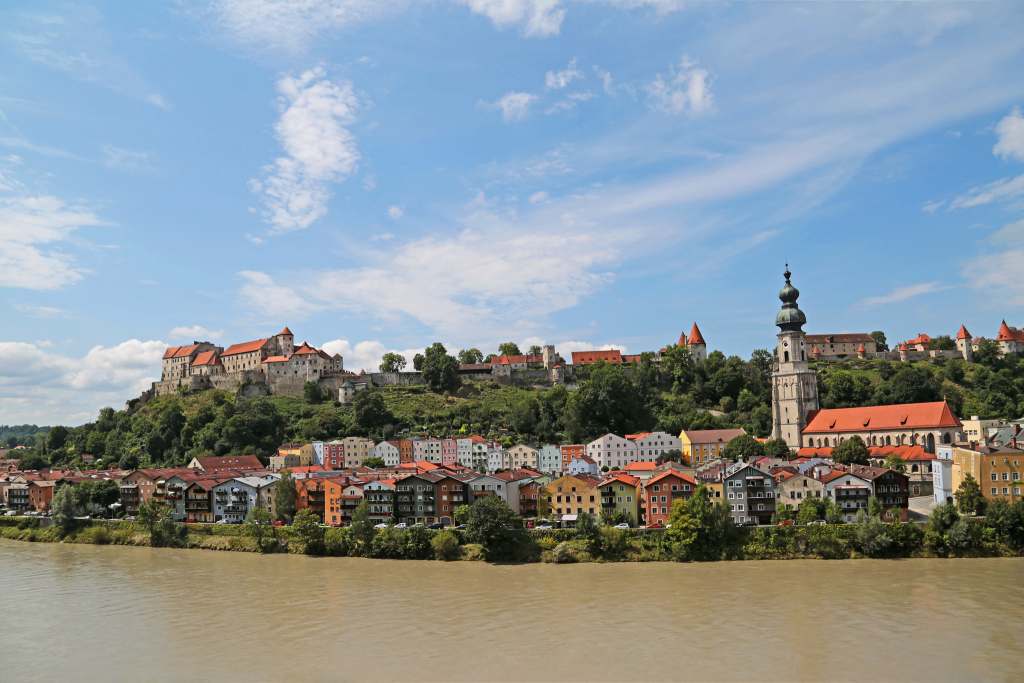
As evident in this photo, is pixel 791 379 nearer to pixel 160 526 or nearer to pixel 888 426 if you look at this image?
pixel 888 426

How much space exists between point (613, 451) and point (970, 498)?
20.5 metres

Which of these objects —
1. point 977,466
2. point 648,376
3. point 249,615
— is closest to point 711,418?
point 648,376

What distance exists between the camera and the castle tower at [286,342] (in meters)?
72.2

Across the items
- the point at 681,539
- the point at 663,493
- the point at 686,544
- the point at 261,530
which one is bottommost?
the point at 686,544

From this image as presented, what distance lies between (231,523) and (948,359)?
203ft

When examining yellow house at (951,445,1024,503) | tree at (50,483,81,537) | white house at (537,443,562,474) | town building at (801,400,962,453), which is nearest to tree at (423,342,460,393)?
white house at (537,443,562,474)

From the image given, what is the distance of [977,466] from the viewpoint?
2761 cm

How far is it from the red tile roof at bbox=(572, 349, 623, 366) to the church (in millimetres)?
22842

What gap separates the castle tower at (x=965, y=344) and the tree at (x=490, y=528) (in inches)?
2361

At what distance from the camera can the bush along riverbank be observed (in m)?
24.4

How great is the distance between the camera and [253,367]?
70625mm

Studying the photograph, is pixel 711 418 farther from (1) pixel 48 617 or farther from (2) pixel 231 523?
(1) pixel 48 617

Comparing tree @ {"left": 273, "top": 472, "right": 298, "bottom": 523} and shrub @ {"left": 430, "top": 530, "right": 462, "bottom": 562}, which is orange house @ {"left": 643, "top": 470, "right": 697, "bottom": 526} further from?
tree @ {"left": 273, "top": 472, "right": 298, "bottom": 523}

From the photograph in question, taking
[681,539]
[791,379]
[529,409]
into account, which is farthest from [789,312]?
[681,539]
